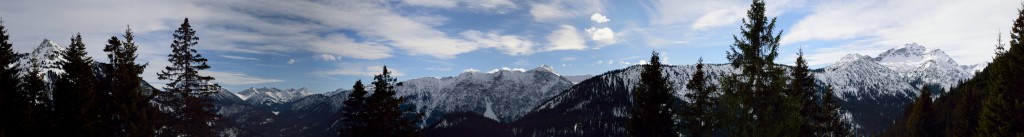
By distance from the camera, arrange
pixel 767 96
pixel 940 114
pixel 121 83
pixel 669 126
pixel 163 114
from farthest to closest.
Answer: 1. pixel 940 114
2. pixel 163 114
3. pixel 121 83
4. pixel 669 126
5. pixel 767 96

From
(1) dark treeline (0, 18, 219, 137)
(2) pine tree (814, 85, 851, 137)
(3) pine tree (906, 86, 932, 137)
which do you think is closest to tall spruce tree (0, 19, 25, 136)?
(1) dark treeline (0, 18, 219, 137)

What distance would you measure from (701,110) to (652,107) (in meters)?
2.67

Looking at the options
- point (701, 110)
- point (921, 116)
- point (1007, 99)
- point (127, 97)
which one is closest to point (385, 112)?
point (127, 97)

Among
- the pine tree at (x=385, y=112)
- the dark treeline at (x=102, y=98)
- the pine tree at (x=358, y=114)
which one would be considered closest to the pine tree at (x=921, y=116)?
the pine tree at (x=385, y=112)

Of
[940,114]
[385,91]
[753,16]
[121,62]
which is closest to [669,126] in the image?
[753,16]

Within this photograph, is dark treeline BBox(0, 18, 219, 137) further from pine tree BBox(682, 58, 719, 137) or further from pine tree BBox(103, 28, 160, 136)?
pine tree BBox(682, 58, 719, 137)

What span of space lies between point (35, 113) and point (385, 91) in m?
19.5

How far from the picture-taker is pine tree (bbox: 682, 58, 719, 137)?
30.3 meters

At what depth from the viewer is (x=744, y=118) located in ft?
91.8

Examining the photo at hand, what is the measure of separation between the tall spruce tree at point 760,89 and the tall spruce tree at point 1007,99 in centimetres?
1578

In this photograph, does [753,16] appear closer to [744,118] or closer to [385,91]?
[744,118]

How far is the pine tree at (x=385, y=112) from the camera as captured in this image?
39.2 meters

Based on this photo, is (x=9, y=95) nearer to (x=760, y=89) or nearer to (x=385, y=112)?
(x=385, y=112)

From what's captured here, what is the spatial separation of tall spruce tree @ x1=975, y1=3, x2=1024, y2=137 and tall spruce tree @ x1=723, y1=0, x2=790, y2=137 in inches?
621
